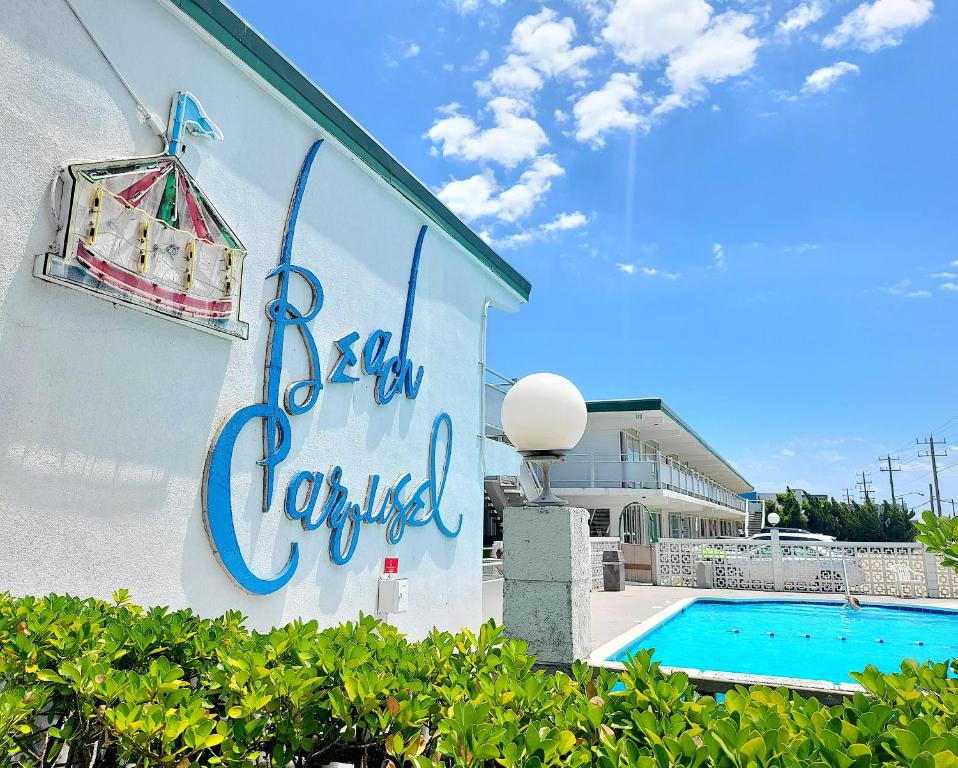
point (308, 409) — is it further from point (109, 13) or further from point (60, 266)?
point (109, 13)

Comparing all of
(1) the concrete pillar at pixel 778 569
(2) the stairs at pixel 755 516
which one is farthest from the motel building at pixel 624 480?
(2) the stairs at pixel 755 516

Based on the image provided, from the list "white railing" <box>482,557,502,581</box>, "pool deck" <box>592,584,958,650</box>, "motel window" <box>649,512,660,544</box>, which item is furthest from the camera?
"motel window" <box>649,512,660,544</box>

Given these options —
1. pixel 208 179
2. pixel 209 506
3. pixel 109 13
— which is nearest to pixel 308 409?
pixel 209 506

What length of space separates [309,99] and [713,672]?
636 centimetres

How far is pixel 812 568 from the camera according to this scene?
20.2 metres

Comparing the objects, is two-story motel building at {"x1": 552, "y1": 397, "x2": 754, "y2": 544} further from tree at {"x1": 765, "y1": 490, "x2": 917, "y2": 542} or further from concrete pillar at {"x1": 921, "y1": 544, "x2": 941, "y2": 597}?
tree at {"x1": 765, "y1": 490, "x2": 917, "y2": 542}

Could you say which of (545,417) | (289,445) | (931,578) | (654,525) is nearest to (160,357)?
(289,445)

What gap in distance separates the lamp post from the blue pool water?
17.4 ft

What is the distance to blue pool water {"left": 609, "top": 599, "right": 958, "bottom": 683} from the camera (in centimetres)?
1202

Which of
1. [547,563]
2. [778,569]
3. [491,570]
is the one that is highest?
[547,563]

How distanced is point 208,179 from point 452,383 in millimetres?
4770

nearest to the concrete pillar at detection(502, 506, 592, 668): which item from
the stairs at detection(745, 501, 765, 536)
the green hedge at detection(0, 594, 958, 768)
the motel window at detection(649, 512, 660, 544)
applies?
the green hedge at detection(0, 594, 958, 768)

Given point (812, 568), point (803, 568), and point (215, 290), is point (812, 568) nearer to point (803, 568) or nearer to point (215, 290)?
point (803, 568)

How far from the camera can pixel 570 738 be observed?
6.20 ft
